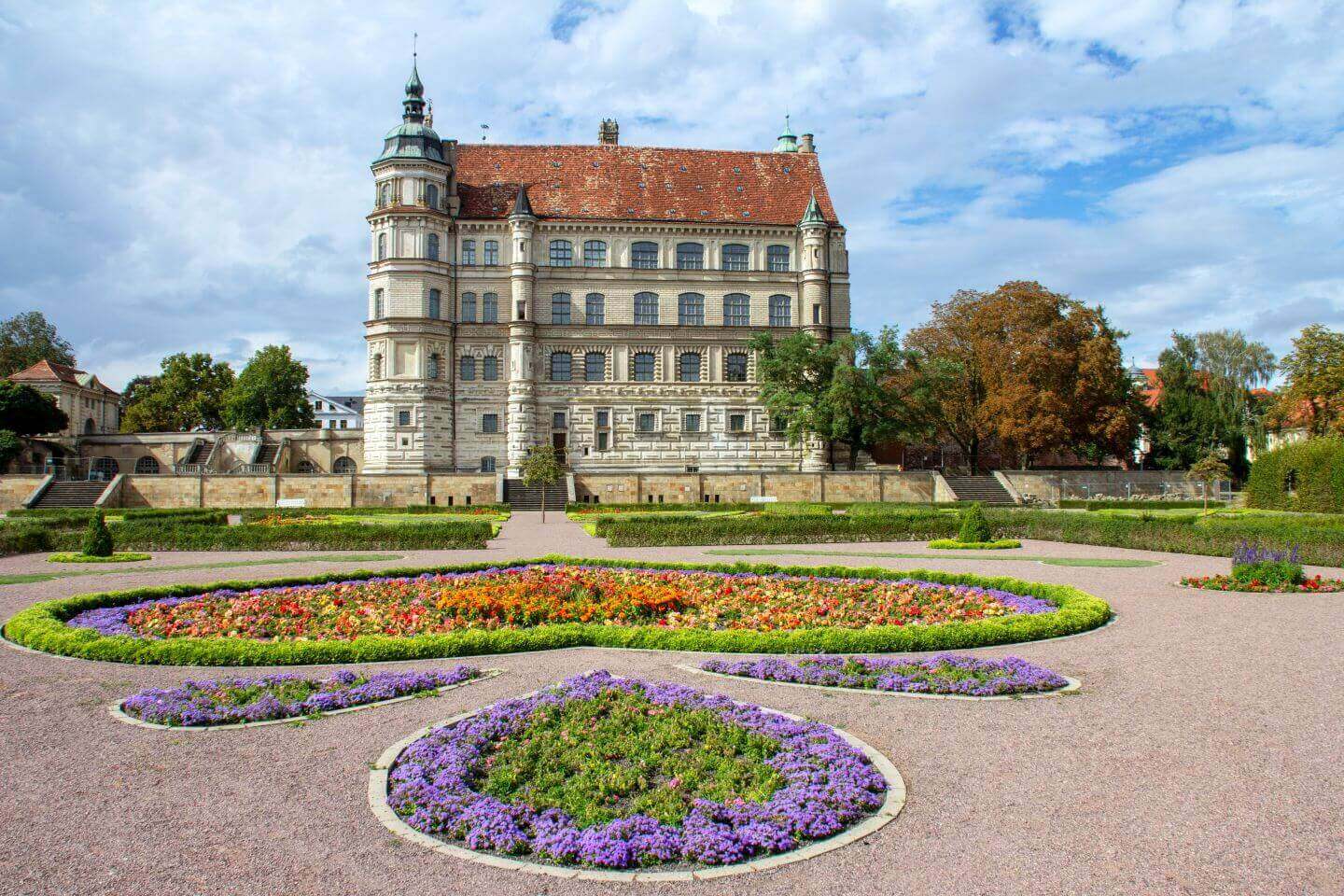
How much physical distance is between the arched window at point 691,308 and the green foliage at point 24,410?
44413 mm

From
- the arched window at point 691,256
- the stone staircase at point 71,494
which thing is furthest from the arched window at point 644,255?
the stone staircase at point 71,494

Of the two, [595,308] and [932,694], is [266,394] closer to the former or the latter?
[595,308]

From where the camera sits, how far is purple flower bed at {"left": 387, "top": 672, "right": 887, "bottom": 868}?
235 inches

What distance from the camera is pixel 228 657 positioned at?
36.6 ft

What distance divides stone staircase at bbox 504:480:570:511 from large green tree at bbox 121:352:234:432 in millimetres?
40359

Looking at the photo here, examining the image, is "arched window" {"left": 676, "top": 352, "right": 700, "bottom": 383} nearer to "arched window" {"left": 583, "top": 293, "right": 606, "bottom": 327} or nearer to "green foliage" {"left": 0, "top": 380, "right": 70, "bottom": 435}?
"arched window" {"left": 583, "top": 293, "right": 606, "bottom": 327}

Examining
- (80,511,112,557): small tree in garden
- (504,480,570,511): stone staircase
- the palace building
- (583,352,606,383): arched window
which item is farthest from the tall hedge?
(80,511,112,557): small tree in garden

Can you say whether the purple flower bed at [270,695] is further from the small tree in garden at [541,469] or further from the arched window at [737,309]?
the arched window at [737,309]

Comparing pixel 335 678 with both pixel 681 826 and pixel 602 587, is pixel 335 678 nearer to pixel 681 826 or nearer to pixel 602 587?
pixel 681 826

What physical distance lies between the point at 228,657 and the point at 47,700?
6.32 feet

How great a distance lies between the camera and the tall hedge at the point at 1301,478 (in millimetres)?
39031

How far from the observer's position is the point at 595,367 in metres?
56.6

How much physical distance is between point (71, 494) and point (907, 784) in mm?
49255

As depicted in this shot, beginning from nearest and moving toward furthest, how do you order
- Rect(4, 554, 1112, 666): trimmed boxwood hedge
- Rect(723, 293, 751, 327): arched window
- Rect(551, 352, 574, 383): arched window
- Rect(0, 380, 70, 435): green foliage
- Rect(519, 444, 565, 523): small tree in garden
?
Rect(4, 554, 1112, 666): trimmed boxwood hedge → Rect(519, 444, 565, 523): small tree in garden → Rect(551, 352, 574, 383): arched window → Rect(723, 293, 751, 327): arched window → Rect(0, 380, 70, 435): green foliage
